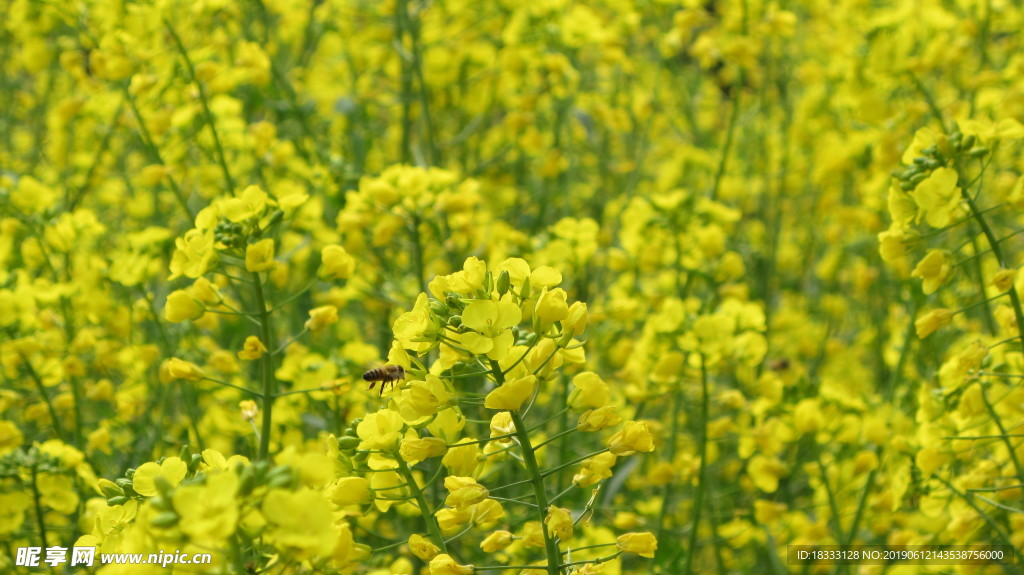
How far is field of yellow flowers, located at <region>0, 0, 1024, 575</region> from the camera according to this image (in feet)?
4.99

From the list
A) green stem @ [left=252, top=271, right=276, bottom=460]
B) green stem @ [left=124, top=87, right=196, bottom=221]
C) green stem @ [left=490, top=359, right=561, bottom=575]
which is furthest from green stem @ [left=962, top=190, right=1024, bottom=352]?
green stem @ [left=124, top=87, right=196, bottom=221]

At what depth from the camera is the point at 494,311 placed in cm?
141

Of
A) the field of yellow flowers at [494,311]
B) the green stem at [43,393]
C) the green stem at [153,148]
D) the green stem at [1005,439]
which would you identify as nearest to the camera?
the field of yellow flowers at [494,311]

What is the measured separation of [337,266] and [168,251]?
1451 mm

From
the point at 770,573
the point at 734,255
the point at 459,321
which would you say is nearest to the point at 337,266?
the point at 459,321

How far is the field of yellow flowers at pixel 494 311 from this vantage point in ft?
4.99

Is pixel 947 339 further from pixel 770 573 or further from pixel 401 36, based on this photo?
pixel 401 36

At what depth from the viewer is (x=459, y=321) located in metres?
1.43

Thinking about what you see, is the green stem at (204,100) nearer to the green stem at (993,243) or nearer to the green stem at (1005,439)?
the green stem at (993,243)

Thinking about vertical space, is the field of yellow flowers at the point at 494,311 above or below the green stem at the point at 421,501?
above

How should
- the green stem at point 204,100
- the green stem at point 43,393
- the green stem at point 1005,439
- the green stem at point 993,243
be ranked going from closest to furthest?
the green stem at point 993,243
the green stem at point 1005,439
the green stem at point 43,393
the green stem at point 204,100

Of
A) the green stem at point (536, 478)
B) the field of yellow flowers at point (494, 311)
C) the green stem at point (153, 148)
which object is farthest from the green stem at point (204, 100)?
the green stem at point (536, 478)

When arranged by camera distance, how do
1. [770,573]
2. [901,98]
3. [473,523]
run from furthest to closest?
[901,98], [770,573], [473,523]

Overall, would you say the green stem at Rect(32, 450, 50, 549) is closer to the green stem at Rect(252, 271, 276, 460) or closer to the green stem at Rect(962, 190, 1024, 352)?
the green stem at Rect(252, 271, 276, 460)
